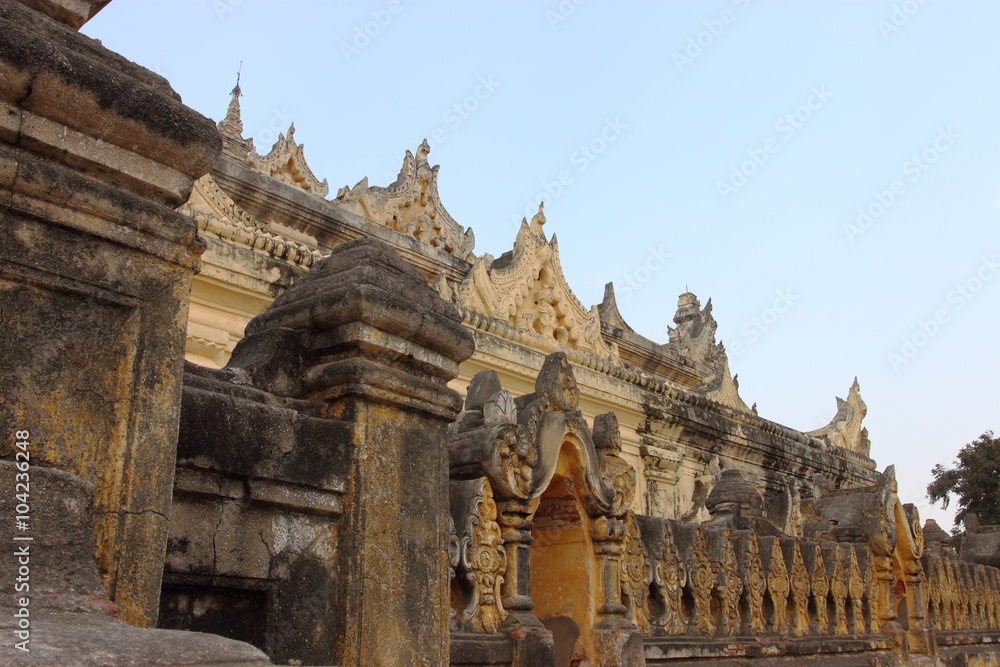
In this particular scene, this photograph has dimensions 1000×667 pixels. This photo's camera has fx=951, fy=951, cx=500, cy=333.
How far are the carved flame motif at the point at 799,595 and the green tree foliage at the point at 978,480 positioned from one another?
73.9 feet

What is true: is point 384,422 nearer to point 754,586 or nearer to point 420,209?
point 754,586

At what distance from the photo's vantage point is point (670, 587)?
700cm

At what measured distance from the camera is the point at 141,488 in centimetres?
300

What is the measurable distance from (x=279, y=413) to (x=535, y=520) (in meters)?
3.01

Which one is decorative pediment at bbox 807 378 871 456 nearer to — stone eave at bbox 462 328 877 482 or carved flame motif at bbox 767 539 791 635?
stone eave at bbox 462 328 877 482

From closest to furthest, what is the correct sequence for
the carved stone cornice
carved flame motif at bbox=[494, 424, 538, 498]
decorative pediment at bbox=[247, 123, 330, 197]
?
carved flame motif at bbox=[494, 424, 538, 498], the carved stone cornice, decorative pediment at bbox=[247, 123, 330, 197]

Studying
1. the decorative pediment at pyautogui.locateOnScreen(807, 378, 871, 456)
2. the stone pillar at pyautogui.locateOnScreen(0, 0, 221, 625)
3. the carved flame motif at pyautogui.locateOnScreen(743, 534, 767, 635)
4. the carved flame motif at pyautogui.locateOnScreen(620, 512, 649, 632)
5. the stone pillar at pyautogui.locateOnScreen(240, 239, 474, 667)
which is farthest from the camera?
the decorative pediment at pyautogui.locateOnScreen(807, 378, 871, 456)

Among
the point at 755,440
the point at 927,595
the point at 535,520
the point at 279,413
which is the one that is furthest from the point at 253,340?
the point at 755,440

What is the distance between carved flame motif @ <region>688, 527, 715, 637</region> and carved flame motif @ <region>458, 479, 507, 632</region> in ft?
8.43

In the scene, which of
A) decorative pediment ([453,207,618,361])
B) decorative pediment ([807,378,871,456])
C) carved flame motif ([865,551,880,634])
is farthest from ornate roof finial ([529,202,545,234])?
decorative pediment ([807,378,871,456])

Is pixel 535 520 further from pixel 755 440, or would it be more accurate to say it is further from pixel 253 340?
pixel 755 440

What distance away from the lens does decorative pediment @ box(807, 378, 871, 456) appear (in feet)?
64.3

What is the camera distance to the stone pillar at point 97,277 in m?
2.81

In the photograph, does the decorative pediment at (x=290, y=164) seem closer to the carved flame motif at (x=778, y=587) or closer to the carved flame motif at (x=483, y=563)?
the carved flame motif at (x=778, y=587)
